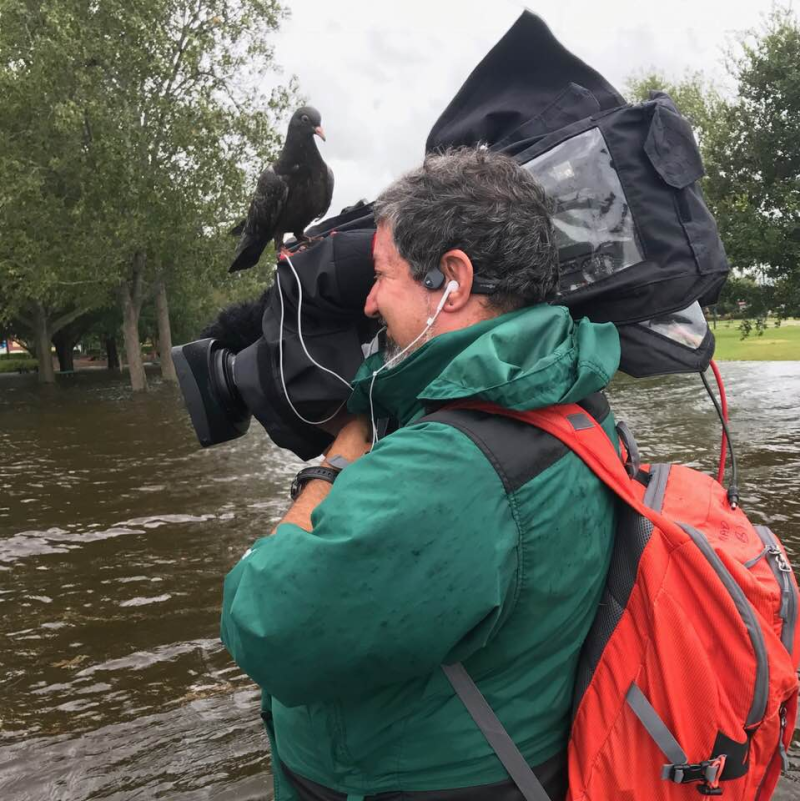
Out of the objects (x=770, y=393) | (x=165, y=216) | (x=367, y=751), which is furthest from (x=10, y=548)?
(x=165, y=216)

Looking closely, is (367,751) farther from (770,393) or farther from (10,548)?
(770,393)

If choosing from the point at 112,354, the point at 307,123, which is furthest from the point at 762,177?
the point at 112,354

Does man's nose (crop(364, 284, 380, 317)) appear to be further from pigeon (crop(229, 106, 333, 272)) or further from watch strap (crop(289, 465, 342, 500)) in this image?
pigeon (crop(229, 106, 333, 272))

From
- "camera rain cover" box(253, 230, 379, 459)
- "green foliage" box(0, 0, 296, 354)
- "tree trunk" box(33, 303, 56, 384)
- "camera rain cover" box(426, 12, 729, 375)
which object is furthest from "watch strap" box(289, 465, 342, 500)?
"tree trunk" box(33, 303, 56, 384)

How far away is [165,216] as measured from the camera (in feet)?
80.8

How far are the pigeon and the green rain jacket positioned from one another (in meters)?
3.68

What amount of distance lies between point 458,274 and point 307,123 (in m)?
4.76

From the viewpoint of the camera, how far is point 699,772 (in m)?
1.49

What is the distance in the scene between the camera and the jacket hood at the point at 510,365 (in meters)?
1.41

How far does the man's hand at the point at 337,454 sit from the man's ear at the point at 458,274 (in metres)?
0.44

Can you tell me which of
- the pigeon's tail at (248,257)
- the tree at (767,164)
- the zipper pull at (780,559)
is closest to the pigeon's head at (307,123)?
the pigeon's tail at (248,257)

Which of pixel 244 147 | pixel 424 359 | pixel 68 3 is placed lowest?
pixel 424 359

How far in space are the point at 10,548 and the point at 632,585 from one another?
808 cm

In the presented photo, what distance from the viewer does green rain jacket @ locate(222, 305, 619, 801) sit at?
51.8 inches
